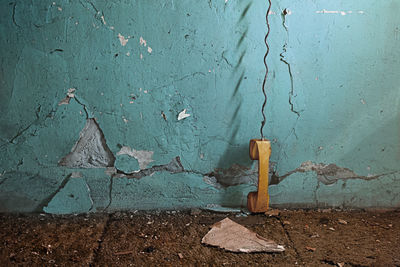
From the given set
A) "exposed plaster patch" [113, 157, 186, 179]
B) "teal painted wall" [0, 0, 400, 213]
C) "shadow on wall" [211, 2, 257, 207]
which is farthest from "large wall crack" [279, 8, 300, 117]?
"exposed plaster patch" [113, 157, 186, 179]

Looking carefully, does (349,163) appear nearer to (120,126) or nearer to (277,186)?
(277,186)

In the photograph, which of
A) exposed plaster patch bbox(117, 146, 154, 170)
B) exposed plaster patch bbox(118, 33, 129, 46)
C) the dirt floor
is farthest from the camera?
exposed plaster patch bbox(117, 146, 154, 170)

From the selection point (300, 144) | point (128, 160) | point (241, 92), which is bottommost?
point (128, 160)

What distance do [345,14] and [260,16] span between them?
515 millimetres

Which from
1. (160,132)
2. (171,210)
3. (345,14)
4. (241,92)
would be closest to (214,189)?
(171,210)

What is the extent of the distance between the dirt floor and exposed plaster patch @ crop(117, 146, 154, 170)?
0.32 m

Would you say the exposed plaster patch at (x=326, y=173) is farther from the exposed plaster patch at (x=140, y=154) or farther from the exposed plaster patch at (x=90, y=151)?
the exposed plaster patch at (x=90, y=151)

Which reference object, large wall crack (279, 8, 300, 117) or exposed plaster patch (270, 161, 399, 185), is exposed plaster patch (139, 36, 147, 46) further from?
exposed plaster patch (270, 161, 399, 185)

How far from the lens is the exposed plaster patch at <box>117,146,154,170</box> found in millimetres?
1932

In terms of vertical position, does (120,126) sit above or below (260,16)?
below

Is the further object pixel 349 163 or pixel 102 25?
pixel 349 163

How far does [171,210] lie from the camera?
6.61 ft

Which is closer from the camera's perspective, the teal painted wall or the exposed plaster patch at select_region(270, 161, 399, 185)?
the teal painted wall

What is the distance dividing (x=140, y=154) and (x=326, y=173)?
1193mm
